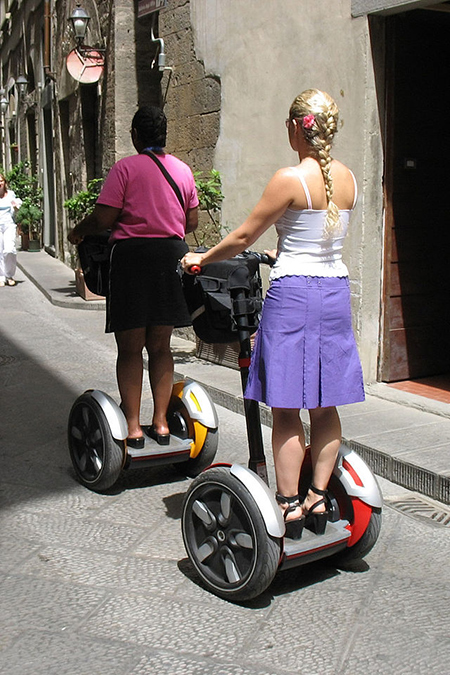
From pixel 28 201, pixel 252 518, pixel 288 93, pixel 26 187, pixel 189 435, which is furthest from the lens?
pixel 26 187

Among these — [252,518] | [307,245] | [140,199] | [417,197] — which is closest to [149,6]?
[417,197]

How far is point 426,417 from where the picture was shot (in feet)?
18.4

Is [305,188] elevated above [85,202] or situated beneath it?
situated beneath

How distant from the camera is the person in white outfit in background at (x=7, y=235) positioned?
13.2m

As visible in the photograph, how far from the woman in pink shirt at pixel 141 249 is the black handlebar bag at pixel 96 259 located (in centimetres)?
4

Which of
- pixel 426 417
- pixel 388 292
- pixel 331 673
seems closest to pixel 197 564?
pixel 331 673

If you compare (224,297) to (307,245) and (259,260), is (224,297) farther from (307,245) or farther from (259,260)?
(307,245)

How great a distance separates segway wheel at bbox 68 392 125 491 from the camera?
167 inches

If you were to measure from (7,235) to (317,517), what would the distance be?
1086cm

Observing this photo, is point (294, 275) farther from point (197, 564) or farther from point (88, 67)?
point (88, 67)

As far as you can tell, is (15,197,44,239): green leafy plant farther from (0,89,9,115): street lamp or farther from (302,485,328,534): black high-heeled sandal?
(302,485,328,534): black high-heeled sandal

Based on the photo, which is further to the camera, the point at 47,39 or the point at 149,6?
the point at 47,39

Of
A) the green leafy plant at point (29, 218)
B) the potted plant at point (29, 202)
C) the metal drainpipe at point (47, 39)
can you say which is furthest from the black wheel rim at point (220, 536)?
the potted plant at point (29, 202)

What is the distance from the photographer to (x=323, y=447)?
3311 millimetres
